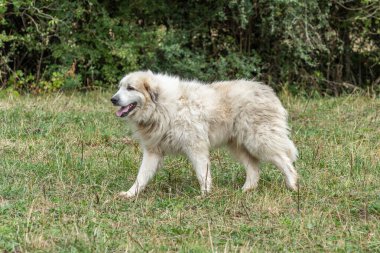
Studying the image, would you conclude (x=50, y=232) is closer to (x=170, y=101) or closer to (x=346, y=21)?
(x=170, y=101)

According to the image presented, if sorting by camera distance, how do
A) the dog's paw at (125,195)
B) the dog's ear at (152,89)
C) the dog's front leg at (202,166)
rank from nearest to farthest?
the dog's paw at (125,195), the dog's front leg at (202,166), the dog's ear at (152,89)

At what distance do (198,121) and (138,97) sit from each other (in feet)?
2.10

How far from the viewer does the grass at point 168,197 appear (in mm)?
5109

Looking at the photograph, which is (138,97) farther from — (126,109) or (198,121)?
(198,121)

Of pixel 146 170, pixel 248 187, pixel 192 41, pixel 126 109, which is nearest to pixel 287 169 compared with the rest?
pixel 248 187

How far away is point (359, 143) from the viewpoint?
8.75 metres

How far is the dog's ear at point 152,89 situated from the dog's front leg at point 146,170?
1.79 ft

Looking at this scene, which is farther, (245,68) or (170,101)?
(245,68)

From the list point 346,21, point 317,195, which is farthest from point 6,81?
point 317,195

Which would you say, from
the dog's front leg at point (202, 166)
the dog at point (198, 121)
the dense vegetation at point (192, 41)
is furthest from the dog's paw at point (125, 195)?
the dense vegetation at point (192, 41)

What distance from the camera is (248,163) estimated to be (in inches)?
279

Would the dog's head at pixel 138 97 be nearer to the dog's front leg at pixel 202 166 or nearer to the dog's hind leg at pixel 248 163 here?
the dog's front leg at pixel 202 166

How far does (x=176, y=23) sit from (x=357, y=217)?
847cm

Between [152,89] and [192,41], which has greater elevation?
[152,89]
